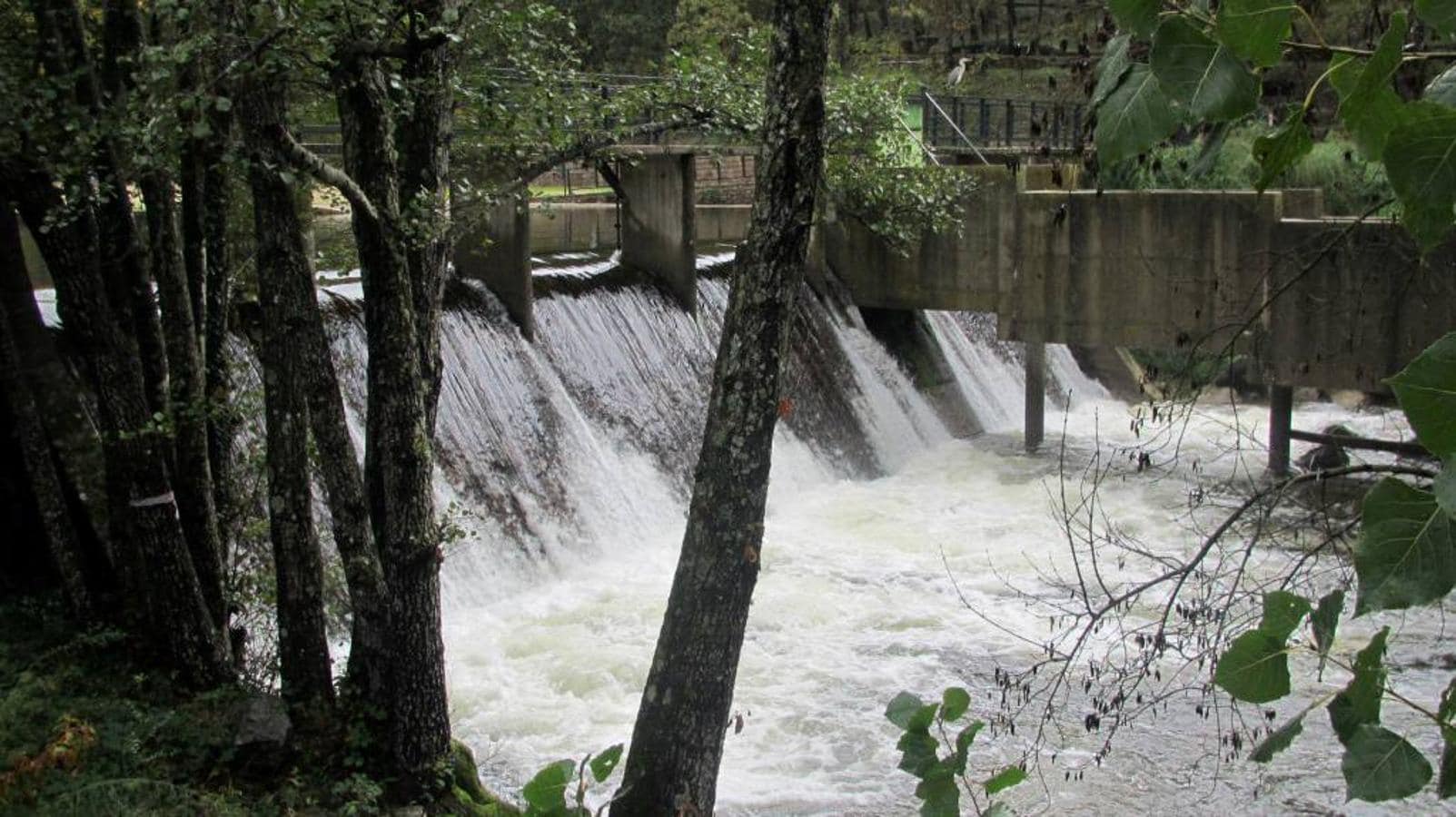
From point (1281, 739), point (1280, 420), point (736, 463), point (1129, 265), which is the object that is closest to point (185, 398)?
point (736, 463)

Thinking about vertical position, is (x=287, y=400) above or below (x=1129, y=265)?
above

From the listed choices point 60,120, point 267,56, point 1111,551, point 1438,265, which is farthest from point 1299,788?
point 60,120

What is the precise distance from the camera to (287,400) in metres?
6.74

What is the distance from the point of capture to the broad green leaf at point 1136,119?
131 centimetres

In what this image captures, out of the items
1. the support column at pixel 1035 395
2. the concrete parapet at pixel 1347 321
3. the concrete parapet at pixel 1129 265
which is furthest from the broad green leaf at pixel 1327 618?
the support column at pixel 1035 395

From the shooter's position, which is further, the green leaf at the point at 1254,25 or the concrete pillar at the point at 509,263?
the concrete pillar at the point at 509,263

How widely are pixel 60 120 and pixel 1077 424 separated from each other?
15231 mm

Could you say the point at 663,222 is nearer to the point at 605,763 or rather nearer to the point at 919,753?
the point at 605,763

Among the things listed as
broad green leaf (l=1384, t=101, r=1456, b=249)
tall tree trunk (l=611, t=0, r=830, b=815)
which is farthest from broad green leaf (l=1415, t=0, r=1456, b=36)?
tall tree trunk (l=611, t=0, r=830, b=815)

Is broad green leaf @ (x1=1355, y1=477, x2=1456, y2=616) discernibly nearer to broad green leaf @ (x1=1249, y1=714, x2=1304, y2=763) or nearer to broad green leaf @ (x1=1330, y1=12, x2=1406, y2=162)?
broad green leaf @ (x1=1330, y1=12, x2=1406, y2=162)

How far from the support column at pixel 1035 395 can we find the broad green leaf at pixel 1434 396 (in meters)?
17.0

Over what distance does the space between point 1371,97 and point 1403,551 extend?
1.28ft

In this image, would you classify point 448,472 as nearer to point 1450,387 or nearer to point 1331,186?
point 1450,387

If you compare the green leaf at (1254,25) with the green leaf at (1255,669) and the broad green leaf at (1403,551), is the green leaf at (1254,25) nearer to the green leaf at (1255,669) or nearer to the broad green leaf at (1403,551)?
the broad green leaf at (1403,551)
